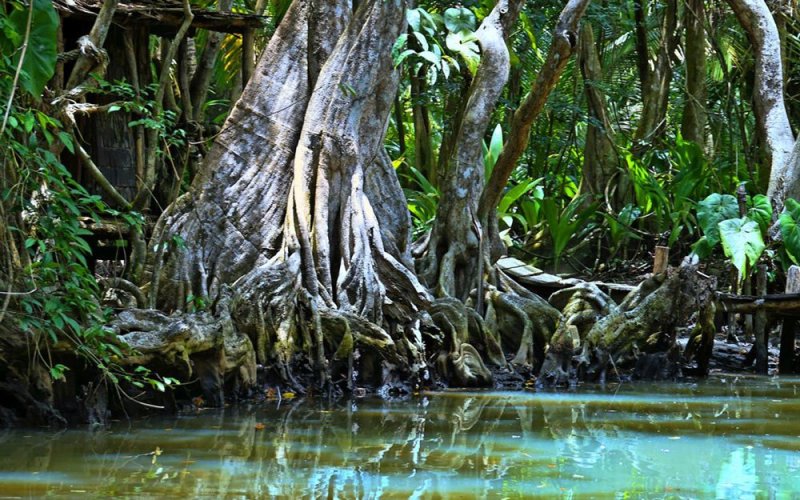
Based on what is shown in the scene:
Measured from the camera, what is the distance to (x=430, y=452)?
19.7ft

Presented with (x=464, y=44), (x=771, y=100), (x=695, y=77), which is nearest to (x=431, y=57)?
(x=464, y=44)

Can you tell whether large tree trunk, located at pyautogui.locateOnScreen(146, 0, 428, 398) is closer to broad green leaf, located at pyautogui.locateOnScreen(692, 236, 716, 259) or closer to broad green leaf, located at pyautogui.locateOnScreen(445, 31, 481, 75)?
broad green leaf, located at pyautogui.locateOnScreen(445, 31, 481, 75)

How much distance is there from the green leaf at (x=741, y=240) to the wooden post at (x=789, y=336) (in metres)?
0.46

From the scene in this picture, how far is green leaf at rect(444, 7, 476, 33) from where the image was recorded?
30.2 ft

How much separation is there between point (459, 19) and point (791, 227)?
4.20 meters

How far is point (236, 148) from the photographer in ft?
32.2

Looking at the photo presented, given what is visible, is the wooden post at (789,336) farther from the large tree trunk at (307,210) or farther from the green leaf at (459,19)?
the green leaf at (459,19)

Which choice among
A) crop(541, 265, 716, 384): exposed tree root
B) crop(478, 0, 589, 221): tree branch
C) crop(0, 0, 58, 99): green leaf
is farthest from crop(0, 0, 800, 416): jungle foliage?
crop(541, 265, 716, 384): exposed tree root

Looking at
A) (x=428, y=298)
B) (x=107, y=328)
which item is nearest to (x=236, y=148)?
(x=428, y=298)

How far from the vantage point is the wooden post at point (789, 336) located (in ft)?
36.0

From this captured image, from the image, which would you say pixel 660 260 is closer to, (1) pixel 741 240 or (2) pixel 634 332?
(1) pixel 741 240

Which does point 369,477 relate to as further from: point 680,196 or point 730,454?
point 680,196

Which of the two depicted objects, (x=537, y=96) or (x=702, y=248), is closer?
(x=537, y=96)

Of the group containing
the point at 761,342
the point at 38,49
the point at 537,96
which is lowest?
the point at 761,342
